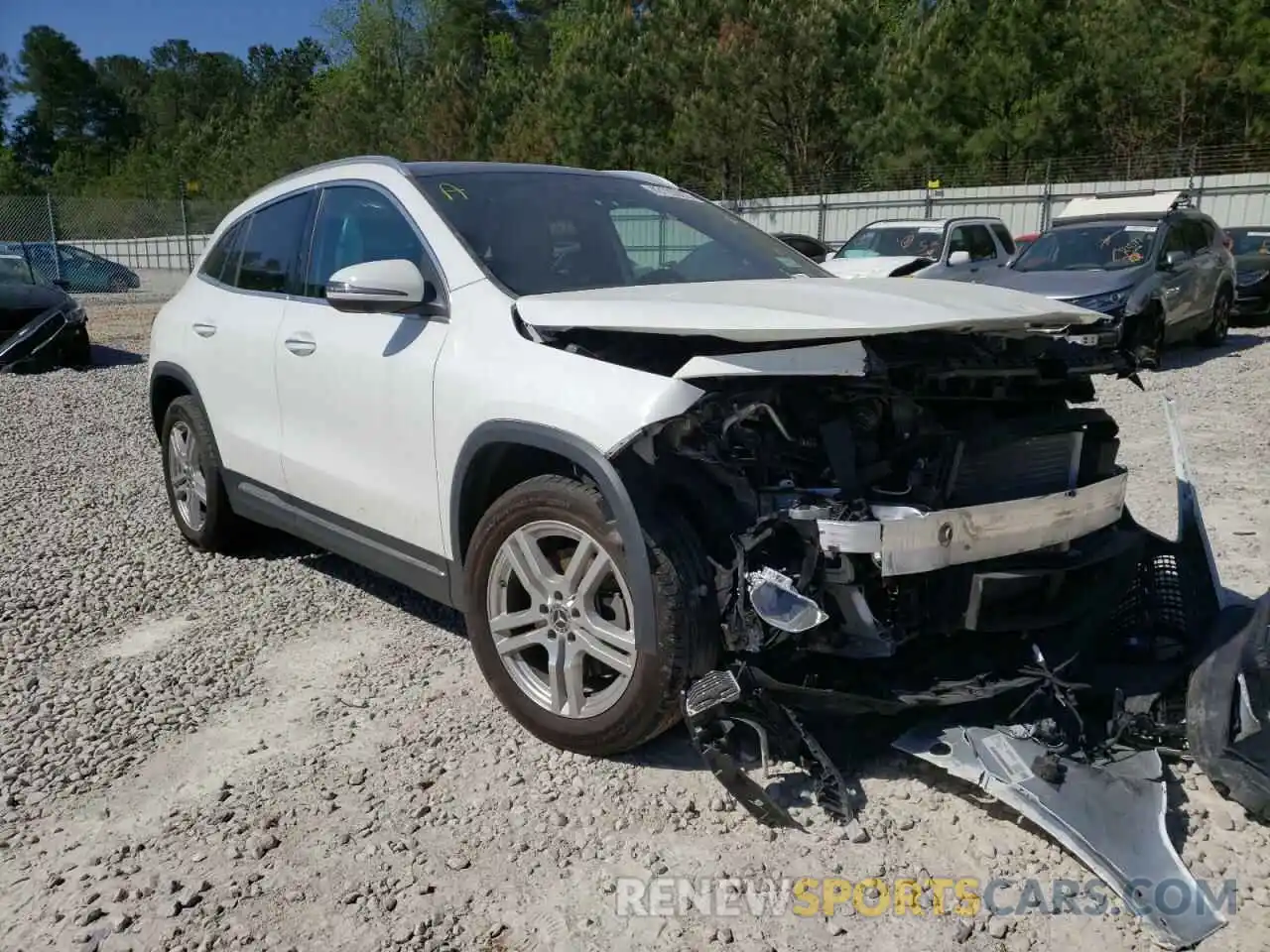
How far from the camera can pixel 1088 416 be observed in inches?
128

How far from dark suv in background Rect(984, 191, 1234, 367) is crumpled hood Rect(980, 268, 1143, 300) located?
1 cm

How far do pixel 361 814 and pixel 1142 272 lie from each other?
1072 centimetres

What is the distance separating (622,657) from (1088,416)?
163 centimetres

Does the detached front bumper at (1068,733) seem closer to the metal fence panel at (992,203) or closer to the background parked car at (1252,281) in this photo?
the background parked car at (1252,281)

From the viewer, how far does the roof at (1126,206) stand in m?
12.7

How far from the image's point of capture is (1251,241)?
16.6 m

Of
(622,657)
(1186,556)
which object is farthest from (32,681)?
(1186,556)

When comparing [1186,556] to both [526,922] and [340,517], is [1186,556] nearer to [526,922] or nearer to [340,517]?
[526,922]

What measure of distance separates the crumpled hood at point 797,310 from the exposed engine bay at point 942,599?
0.11 metres

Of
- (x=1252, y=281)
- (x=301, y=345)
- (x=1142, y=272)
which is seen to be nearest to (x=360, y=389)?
(x=301, y=345)

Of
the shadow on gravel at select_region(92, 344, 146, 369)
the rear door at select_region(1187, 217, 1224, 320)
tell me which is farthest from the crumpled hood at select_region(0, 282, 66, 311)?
the rear door at select_region(1187, 217, 1224, 320)

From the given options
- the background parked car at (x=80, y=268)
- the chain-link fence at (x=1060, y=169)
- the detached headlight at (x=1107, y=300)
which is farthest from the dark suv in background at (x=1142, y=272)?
the background parked car at (x=80, y=268)

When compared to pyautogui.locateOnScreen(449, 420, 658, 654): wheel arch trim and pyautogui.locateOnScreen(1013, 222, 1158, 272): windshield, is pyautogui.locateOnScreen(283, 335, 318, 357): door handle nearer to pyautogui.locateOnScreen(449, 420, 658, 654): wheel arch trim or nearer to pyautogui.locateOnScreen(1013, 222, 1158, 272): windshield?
pyautogui.locateOnScreen(449, 420, 658, 654): wheel arch trim

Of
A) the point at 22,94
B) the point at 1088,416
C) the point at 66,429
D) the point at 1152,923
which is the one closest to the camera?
the point at 1152,923
